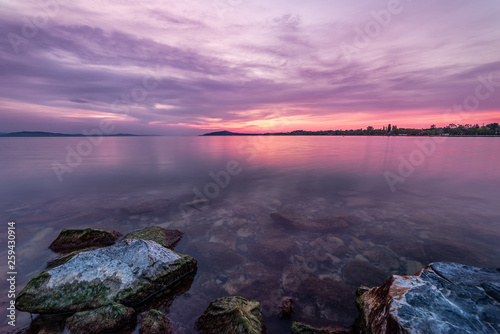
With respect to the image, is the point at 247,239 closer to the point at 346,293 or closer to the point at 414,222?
the point at 346,293

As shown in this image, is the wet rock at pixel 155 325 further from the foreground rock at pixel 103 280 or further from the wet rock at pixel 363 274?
the wet rock at pixel 363 274

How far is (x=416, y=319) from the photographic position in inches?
150

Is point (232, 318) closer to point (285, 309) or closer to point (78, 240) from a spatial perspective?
point (285, 309)

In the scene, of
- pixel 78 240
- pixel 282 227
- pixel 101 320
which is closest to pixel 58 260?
pixel 78 240

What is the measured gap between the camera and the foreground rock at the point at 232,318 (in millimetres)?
4699

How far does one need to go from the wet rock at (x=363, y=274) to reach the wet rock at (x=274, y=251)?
90.6 inches

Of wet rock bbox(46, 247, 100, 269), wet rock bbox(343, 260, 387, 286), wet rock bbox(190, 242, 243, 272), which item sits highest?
wet rock bbox(46, 247, 100, 269)

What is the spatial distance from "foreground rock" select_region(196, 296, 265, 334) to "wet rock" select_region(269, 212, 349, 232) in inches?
253

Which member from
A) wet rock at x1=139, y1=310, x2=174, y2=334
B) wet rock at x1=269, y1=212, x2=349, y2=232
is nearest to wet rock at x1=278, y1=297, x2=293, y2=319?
wet rock at x1=139, y1=310, x2=174, y2=334

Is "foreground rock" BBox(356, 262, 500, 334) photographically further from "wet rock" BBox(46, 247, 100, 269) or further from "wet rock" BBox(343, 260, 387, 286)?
"wet rock" BBox(46, 247, 100, 269)

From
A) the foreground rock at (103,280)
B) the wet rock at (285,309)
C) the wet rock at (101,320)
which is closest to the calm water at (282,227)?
the wet rock at (285,309)

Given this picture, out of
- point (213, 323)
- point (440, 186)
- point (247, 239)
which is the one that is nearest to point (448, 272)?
point (213, 323)

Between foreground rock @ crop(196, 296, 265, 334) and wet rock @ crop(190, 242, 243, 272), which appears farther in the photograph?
wet rock @ crop(190, 242, 243, 272)

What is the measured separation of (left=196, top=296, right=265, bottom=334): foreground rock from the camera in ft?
15.4
